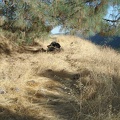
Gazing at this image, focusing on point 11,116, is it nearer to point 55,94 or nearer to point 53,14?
point 55,94

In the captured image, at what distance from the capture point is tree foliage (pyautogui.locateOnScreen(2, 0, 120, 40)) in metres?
6.63

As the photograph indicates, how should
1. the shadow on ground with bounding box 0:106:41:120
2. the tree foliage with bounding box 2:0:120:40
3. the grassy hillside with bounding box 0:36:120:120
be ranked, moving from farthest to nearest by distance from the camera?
the tree foliage with bounding box 2:0:120:40
the grassy hillside with bounding box 0:36:120:120
the shadow on ground with bounding box 0:106:41:120

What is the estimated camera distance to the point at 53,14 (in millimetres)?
6809

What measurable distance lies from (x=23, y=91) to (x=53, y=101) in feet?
2.47

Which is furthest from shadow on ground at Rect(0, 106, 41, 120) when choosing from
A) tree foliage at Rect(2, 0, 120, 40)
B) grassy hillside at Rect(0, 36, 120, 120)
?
tree foliage at Rect(2, 0, 120, 40)

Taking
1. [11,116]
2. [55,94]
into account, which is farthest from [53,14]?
[11,116]

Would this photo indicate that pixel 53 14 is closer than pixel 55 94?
No

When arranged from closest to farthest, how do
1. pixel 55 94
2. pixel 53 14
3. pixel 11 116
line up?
pixel 11 116
pixel 55 94
pixel 53 14

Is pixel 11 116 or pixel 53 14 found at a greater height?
pixel 53 14

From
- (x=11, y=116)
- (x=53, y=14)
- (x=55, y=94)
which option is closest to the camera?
(x=11, y=116)

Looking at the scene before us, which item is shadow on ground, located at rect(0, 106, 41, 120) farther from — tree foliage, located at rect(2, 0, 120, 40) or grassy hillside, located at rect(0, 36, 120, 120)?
tree foliage, located at rect(2, 0, 120, 40)

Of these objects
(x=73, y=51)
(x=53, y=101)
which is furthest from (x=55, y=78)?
(x=73, y=51)

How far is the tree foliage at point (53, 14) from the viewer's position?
6.63m

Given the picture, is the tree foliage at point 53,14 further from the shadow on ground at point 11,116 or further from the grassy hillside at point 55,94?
the shadow on ground at point 11,116
